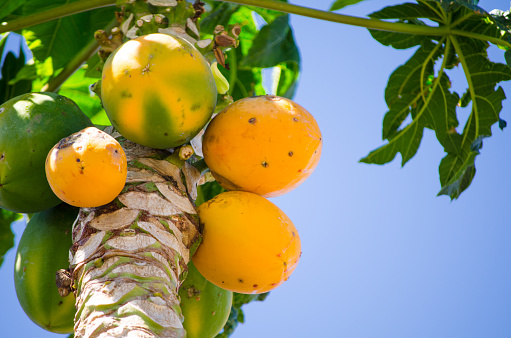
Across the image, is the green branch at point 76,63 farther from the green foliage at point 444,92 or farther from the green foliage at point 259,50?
the green foliage at point 444,92

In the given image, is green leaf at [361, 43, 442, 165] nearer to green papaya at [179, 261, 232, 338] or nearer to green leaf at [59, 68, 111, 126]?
green papaya at [179, 261, 232, 338]

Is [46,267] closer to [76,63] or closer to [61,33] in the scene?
[76,63]

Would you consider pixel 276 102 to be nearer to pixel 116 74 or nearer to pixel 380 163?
pixel 116 74

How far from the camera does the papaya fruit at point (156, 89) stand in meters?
1.52

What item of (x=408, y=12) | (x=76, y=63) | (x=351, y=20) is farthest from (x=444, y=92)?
(x=76, y=63)

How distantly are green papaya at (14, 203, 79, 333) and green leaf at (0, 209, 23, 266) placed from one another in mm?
1090

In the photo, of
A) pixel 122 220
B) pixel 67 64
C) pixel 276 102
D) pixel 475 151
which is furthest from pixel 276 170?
pixel 67 64

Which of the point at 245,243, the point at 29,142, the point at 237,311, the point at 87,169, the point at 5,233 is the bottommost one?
the point at 5,233

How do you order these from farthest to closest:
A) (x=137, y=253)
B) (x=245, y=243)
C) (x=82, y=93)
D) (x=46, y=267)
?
(x=82, y=93) < (x=46, y=267) < (x=245, y=243) < (x=137, y=253)

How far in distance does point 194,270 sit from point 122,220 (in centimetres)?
56

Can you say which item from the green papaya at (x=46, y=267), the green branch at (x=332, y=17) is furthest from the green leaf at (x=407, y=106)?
the green papaya at (x=46, y=267)

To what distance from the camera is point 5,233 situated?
301 cm

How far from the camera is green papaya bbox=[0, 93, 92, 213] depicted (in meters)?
1.78

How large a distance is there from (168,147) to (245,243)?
0.40 m
